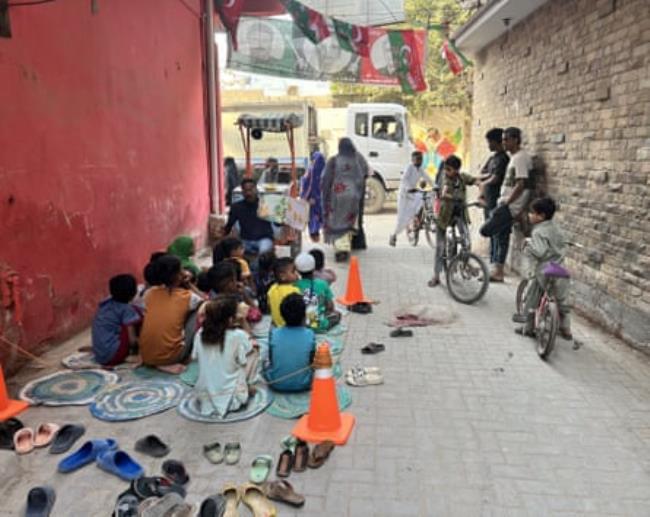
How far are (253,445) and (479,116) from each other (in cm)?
959

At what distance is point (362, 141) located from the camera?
16094 mm

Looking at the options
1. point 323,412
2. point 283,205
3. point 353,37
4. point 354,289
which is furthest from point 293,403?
point 353,37

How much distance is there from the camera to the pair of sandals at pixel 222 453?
3.41 metres

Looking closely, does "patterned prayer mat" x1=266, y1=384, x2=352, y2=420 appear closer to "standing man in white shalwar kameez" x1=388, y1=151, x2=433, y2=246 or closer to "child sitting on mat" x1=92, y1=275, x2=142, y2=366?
"child sitting on mat" x1=92, y1=275, x2=142, y2=366

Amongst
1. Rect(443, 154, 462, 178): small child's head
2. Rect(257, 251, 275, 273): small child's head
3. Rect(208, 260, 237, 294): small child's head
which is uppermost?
Rect(443, 154, 462, 178): small child's head

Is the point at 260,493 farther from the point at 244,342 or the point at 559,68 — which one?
the point at 559,68

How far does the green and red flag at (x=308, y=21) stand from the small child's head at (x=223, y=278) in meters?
7.37

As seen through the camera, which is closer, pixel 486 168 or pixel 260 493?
pixel 260 493

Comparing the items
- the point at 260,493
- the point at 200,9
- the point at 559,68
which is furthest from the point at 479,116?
the point at 260,493

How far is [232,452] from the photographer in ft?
11.4

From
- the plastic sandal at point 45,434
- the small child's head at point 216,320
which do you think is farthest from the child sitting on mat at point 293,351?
the plastic sandal at point 45,434

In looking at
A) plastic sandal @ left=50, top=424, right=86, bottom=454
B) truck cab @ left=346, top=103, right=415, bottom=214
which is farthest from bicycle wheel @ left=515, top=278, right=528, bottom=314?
truck cab @ left=346, top=103, right=415, bottom=214

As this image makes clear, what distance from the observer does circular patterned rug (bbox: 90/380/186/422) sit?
401 centimetres

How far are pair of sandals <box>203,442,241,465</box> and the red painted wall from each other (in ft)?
6.93
